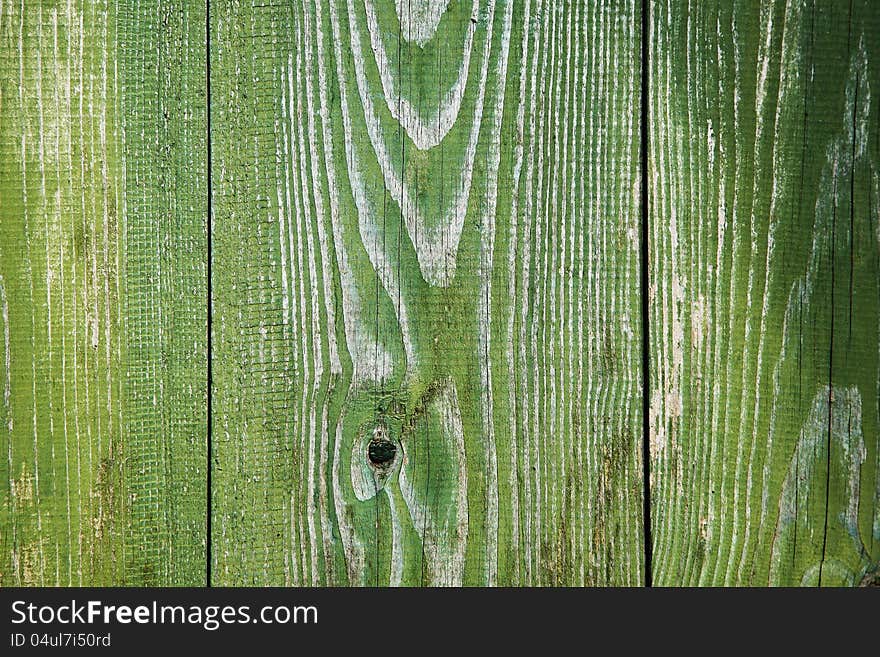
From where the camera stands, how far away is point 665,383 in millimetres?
1851

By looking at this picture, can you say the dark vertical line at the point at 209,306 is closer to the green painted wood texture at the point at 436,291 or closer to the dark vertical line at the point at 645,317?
the green painted wood texture at the point at 436,291

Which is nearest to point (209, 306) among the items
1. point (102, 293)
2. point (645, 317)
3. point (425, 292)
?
point (102, 293)

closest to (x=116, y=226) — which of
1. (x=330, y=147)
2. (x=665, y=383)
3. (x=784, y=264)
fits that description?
(x=330, y=147)

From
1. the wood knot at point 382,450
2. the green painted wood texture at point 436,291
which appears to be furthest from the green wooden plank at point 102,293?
the wood knot at point 382,450

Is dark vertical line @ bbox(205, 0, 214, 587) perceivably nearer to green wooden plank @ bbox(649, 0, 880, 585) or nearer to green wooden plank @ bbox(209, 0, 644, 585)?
green wooden plank @ bbox(209, 0, 644, 585)

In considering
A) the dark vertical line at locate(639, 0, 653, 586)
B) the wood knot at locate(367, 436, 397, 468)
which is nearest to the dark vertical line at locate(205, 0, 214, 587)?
the wood knot at locate(367, 436, 397, 468)

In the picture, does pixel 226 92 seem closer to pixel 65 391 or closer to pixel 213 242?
pixel 213 242

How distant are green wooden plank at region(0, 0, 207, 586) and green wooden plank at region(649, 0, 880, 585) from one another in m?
0.97

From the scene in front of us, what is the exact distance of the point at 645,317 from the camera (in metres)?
1.84

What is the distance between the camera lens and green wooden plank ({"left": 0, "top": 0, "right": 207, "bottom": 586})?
179cm

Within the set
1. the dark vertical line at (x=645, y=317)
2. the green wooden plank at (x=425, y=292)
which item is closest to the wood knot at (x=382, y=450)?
the green wooden plank at (x=425, y=292)

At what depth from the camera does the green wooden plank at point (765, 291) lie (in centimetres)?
180

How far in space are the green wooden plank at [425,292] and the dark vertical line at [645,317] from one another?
2cm

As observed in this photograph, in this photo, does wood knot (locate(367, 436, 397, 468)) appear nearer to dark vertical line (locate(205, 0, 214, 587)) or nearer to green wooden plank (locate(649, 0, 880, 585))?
dark vertical line (locate(205, 0, 214, 587))
